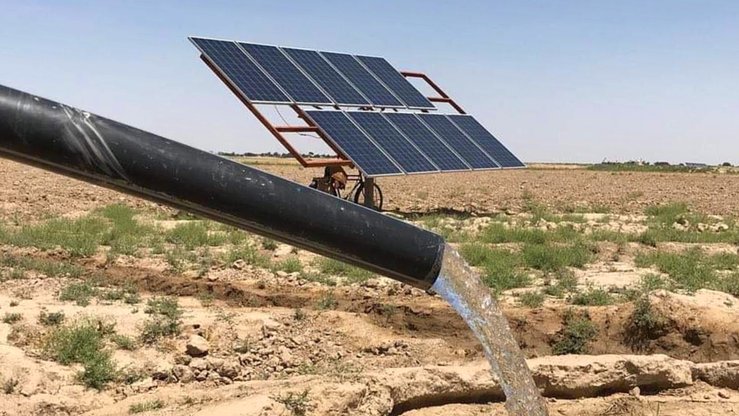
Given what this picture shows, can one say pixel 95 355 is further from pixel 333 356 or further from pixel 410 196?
pixel 410 196

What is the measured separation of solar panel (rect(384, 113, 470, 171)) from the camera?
16.3 meters

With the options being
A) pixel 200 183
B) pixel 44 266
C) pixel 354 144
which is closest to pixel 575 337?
pixel 200 183

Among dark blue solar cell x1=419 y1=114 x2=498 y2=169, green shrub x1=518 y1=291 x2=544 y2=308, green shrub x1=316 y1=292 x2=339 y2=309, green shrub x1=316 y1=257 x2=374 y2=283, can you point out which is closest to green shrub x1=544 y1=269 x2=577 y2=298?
green shrub x1=518 y1=291 x2=544 y2=308

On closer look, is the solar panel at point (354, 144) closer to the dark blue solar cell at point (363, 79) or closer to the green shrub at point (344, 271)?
the dark blue solar cell at point (363, 79)

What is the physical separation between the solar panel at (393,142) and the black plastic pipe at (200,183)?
1291cm

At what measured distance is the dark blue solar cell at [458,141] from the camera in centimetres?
1719

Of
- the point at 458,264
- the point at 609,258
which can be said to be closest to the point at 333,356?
the point at 458,264

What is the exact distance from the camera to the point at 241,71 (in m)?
15.3

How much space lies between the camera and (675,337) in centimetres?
690

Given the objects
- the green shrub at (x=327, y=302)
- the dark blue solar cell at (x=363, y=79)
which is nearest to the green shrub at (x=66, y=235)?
the green shrub at (x=327, y=302)

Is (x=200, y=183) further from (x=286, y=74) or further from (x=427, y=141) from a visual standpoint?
(x=427, y=141)

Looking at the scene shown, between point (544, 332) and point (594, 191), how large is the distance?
2144 centimetres

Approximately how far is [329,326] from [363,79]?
11760 mm

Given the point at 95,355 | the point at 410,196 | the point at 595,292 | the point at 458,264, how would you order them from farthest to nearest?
1. the point at 410,196
2. the point at 595,292
3. the point at 95,355
4. the point at 458,264
